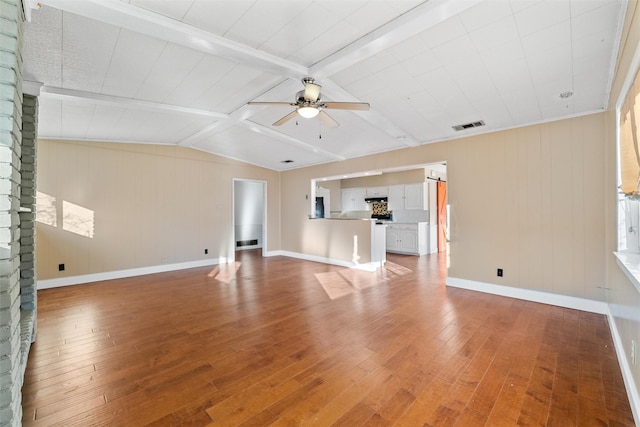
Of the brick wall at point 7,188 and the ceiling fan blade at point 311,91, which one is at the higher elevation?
the ceiling fan blade at point 311,91

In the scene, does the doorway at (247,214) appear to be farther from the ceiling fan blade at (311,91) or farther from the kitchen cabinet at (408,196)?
the ceiling fan blade at (311,91)

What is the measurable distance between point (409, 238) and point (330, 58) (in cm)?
625

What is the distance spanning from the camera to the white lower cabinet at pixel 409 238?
7863 millimetres

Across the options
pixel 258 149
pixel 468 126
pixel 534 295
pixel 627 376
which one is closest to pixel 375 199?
pixel 258 149

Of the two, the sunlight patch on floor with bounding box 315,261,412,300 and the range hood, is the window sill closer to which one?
the sunlight patch on floor with bounding box 315,261,412,300

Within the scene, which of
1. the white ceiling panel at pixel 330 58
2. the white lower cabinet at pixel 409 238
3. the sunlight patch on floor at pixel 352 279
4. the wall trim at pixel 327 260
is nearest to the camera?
the white ceiling panel at pixel 330 58

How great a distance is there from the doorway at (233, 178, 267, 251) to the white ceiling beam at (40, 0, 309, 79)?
6.29 meters

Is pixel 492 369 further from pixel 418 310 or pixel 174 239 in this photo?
pixel 174 239

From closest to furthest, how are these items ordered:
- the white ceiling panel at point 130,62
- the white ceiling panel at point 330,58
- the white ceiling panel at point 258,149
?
the white ceiling panel at point 330,58, the white ceiling panel at point 130,62, the white ceiling panel at point 258,149

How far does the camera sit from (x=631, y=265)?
6.84 feet

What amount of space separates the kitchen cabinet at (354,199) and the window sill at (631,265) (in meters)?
6.87

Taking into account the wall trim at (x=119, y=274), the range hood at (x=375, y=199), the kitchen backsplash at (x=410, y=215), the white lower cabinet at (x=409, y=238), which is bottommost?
the wall trim at (x=119, y=274)

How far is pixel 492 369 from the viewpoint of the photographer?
87.4 inches

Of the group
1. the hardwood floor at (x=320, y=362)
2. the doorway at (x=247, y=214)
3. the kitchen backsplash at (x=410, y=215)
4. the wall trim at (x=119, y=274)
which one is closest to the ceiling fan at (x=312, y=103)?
the hardwood floor at (x=320, y=362)
